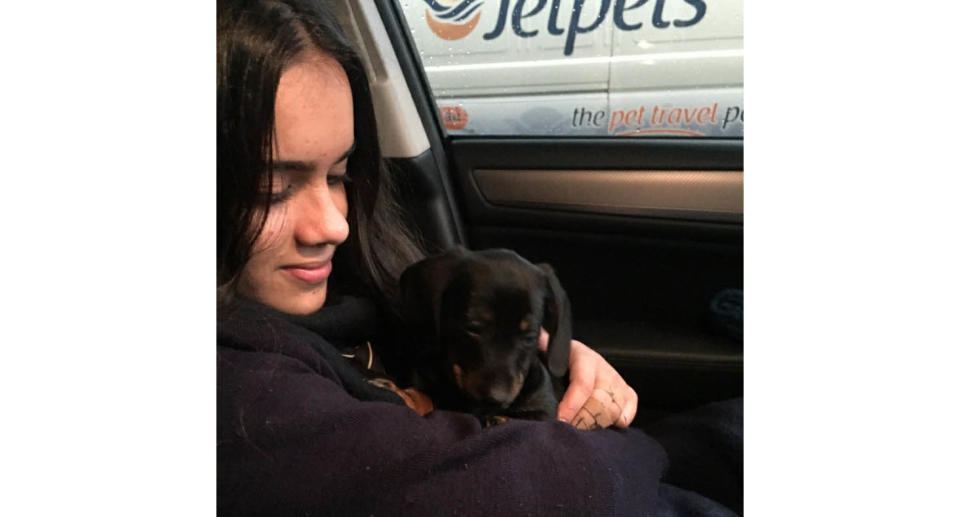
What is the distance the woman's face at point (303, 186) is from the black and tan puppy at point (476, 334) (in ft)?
0.50

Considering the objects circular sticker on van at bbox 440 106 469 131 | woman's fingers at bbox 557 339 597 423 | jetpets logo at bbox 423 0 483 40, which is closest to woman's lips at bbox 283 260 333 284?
woman's fingers at bbox 557 339 597 423

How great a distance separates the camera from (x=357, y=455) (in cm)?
53

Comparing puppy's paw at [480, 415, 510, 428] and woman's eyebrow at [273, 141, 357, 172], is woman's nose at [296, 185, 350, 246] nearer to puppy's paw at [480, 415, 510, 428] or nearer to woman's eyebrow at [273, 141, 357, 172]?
woman's eyebrow at [273, 141, 357, 172]

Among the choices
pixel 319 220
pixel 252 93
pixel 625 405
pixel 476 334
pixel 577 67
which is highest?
pixel 577 67

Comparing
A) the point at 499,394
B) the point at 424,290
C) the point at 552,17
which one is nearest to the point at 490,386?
the point at 499,394

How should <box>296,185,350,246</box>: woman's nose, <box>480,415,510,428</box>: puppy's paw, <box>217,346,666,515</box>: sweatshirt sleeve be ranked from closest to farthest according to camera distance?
1. <box>217,346,666,515</box>: sweatshirt sleeve
2. <box>296,185,350,246</box>: woman's nose
3. <box>480,415,510,428</box>: puppy's paw

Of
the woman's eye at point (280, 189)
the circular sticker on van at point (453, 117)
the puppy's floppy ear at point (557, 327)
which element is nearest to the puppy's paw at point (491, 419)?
the puppy's floppy ear at point (557, 327)

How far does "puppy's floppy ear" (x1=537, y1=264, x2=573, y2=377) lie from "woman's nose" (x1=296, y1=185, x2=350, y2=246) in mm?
308

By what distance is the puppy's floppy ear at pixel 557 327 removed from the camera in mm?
→ 853

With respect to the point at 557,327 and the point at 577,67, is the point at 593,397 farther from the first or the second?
the point at 577,67

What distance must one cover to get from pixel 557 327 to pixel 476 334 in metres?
0.12

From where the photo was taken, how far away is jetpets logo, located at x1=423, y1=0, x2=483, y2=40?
1.22 m
